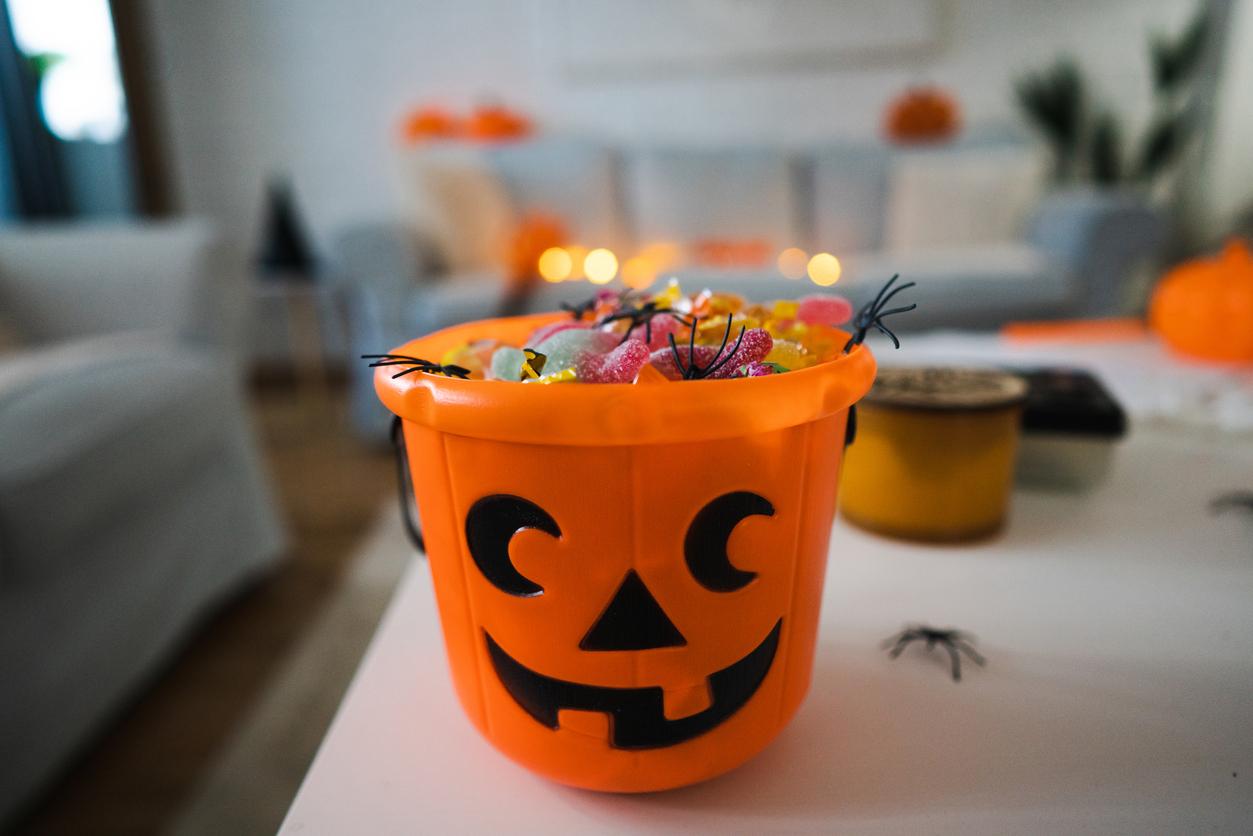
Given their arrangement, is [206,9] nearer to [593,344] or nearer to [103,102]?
[103,102]

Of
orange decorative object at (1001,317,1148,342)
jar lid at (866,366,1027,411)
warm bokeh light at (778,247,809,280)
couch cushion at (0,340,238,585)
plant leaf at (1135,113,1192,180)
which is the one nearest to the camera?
jar lid at (866,366,1027,411)

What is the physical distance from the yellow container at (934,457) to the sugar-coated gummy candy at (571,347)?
260mm

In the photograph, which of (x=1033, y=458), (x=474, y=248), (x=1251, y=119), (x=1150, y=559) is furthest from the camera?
(x=1251, y=119)

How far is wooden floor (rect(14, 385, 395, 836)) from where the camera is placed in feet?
2.77

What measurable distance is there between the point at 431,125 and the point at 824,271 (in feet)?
4.99

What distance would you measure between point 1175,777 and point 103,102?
10.7ft

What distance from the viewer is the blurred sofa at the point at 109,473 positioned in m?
0.78

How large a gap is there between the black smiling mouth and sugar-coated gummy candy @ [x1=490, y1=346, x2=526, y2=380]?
110 mm

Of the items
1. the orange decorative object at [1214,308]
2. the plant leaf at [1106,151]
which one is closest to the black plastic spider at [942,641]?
the orange decorative object at [1214,308]

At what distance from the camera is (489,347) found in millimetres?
363

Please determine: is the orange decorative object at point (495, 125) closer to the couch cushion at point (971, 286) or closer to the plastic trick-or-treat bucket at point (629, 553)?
the couch cushion at point (971, 286)

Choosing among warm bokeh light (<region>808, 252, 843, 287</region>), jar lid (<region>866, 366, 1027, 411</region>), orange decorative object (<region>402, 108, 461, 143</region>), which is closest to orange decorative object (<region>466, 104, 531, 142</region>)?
orange decorative object (<region>402, 108, 461, 143</region>)

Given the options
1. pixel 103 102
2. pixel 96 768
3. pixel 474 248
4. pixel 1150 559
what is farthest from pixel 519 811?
pixel 103 102

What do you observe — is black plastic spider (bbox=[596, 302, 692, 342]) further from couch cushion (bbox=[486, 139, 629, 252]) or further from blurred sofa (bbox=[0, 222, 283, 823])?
couch cushion (bbox=[486, 139, 629, 252])
